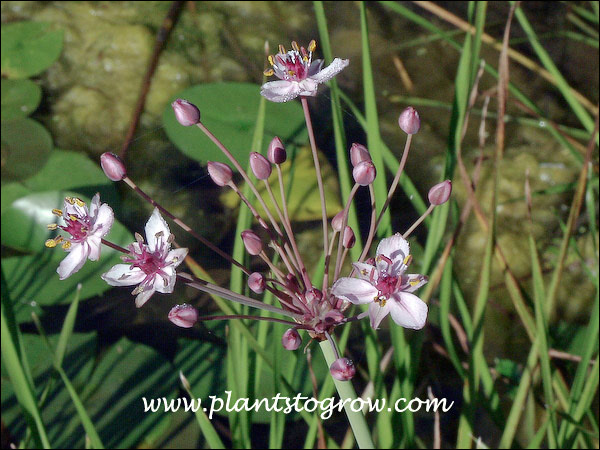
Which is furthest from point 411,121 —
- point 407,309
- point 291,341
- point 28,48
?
point 28,48

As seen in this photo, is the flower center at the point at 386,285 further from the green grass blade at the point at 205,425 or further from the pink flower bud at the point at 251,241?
the green grass blade at the point at 205,425

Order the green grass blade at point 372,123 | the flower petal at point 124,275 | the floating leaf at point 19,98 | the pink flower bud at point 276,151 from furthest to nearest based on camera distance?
the floating leaf at point 19,98
the green grass blade at point 372,123
the pink flower bud at point 276,151
the flower petal at point 124,275

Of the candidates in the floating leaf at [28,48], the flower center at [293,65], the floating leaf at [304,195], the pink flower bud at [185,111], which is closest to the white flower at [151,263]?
the pink flower bud at [185,111]

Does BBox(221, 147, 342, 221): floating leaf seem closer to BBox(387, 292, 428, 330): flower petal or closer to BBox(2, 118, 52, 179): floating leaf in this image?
BBox(2, 118, 52, 179): floating leaf

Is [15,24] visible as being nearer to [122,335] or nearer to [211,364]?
[122,335]

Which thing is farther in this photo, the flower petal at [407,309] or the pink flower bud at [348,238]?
the pink flower bud at [348,238]

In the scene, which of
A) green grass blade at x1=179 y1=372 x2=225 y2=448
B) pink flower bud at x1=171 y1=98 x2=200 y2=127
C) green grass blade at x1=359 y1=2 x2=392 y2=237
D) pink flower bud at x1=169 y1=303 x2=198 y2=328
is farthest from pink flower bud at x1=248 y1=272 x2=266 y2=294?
green grass blade at x1=359 y1=2 x2=392 y2=237
